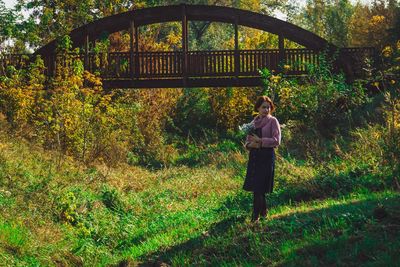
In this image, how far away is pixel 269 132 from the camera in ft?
26.7

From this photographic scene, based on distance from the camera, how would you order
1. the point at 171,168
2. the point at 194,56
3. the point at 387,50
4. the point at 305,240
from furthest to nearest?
the point at 194,56
the point at 387,50
the point at 171,168
the point at 305,240

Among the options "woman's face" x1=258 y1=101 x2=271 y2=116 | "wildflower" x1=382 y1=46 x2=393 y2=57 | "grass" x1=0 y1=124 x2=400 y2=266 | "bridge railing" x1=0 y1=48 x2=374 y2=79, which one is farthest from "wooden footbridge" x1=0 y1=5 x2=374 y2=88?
"woman's face" x1=258 y1=101 x2=271 y2=116

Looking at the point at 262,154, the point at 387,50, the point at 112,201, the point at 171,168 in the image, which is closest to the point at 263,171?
the point at 262,154

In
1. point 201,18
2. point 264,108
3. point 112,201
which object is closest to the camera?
point 264,108

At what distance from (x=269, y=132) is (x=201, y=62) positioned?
→ 1407 centimetres

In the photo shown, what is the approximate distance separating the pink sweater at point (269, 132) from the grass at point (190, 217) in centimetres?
106

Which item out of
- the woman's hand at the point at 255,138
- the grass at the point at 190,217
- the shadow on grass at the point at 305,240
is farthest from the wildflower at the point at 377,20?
the woman's hand at the point at 255,138

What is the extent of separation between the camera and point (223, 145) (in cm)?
2175

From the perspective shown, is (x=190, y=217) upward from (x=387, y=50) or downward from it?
downward

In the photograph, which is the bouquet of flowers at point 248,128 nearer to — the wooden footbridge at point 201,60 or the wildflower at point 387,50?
the wildflower at point 387,50

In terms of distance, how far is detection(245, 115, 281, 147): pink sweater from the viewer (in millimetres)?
8031

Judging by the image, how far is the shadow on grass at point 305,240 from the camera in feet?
19.7

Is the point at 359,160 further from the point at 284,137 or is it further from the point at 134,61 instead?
the point at 134,61

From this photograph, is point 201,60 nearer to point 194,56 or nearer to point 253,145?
point 194,56
